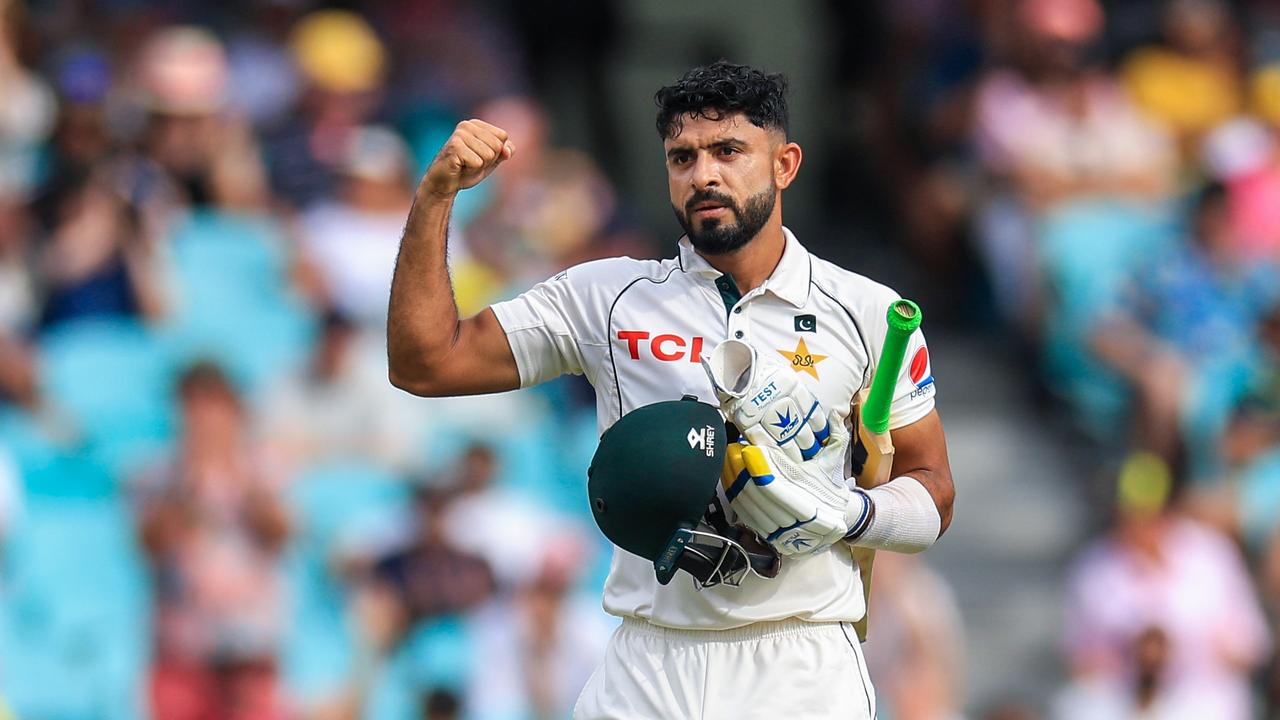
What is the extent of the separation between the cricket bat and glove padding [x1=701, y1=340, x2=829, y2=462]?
0.54ft

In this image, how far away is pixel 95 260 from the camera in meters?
8.50

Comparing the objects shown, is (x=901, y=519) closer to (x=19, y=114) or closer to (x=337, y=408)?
(x=337, y=408)

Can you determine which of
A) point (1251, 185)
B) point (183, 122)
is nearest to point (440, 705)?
point (183, 122)

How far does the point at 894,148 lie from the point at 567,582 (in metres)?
4.39

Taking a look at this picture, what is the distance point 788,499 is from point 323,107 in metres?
6.39

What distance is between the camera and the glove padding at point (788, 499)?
12.5 ft

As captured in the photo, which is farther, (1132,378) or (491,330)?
(1132,378)

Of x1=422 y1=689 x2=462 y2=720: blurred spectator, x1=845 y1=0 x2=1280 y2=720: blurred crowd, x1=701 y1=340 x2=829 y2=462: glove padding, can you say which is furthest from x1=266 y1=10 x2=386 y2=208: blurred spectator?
x1=701 y1=340 x2=829 y2=462: glove padding

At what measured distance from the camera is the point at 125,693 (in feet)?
25.0

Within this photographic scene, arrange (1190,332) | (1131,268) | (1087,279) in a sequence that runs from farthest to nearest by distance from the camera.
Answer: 1. (1087,279)
2. (1131,268)
3. (1190,332)

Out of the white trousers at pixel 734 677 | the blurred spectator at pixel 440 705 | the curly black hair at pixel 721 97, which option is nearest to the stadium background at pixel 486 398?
the blurred spectator at pixel 440 705

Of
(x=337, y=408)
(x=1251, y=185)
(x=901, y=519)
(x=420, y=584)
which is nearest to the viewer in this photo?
(x=901, y=519)

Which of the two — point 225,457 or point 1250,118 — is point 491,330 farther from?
point 1250,118

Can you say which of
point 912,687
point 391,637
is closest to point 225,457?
point 391,637
